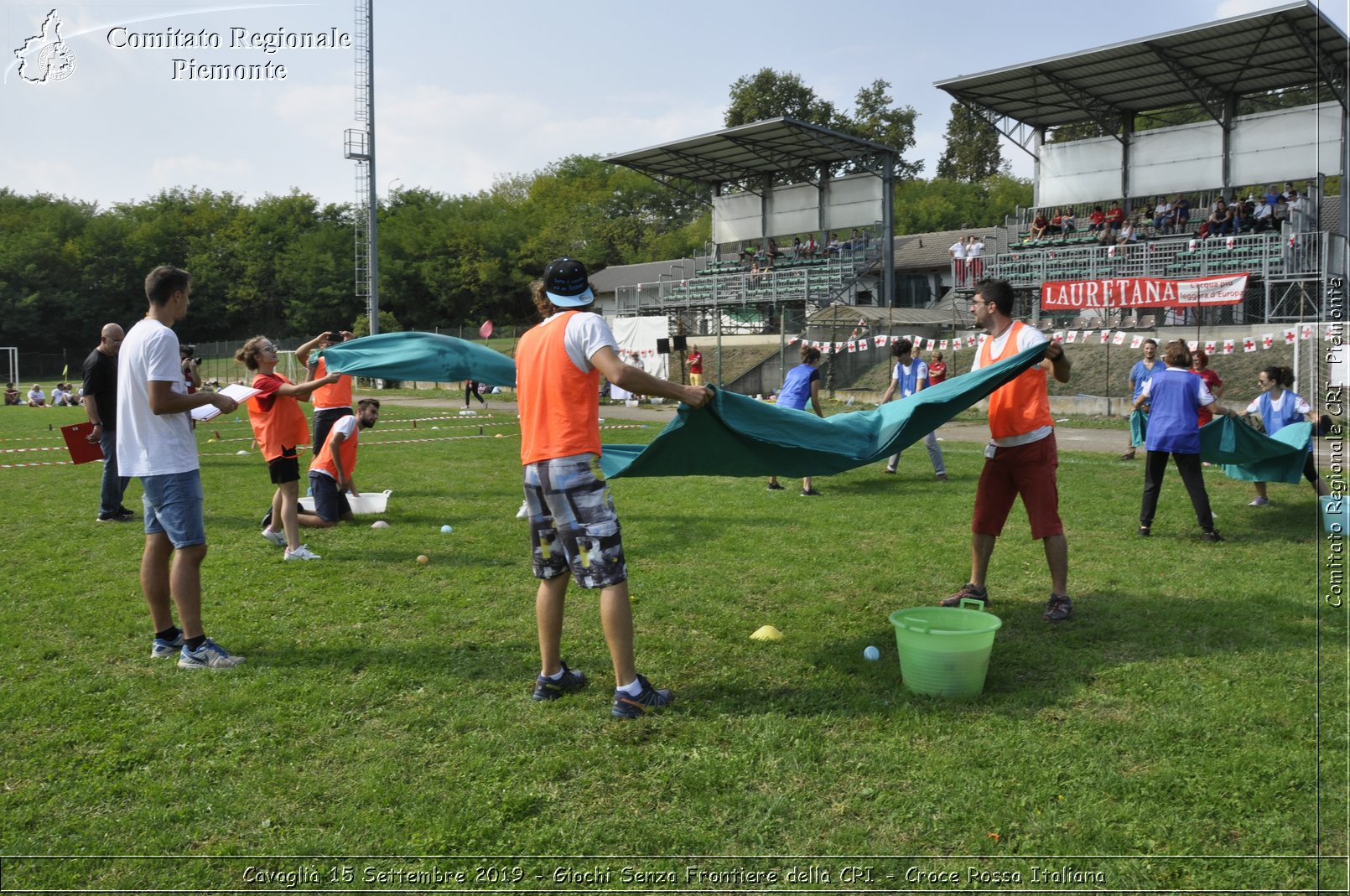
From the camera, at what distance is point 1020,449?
6.17 m

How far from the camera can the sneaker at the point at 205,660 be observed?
5.38 m

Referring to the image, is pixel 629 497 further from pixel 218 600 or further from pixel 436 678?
pixel 436 678

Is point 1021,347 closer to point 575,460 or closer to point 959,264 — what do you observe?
point 575,460

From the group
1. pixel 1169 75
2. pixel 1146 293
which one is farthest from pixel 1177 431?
pixel 1169 75

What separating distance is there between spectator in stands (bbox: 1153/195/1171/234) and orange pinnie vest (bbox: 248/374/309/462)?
27.2 metres

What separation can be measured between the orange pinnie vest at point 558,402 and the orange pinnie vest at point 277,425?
14.1ft

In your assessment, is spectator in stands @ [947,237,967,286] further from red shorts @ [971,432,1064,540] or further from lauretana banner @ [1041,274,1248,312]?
red shorts @ [971,432,1064,540]

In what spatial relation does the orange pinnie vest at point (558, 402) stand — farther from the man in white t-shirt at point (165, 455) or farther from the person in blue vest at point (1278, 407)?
the person in blue vest at point (1278, 407)

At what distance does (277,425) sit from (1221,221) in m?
26.7

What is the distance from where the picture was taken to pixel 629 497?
11555mm

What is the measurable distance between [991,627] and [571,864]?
2.46m

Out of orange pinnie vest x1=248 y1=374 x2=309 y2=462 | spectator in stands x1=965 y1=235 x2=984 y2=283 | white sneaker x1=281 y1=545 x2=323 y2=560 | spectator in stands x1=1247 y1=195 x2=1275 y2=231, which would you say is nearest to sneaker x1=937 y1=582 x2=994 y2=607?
white sneaker x1=281 y1=545 x2=323 y2=560

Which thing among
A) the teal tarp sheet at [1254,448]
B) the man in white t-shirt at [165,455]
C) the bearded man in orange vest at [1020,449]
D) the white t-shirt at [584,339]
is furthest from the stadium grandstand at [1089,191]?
the man in white t-shirt at [165,455]

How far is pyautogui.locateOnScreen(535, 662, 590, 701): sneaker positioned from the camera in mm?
4871
